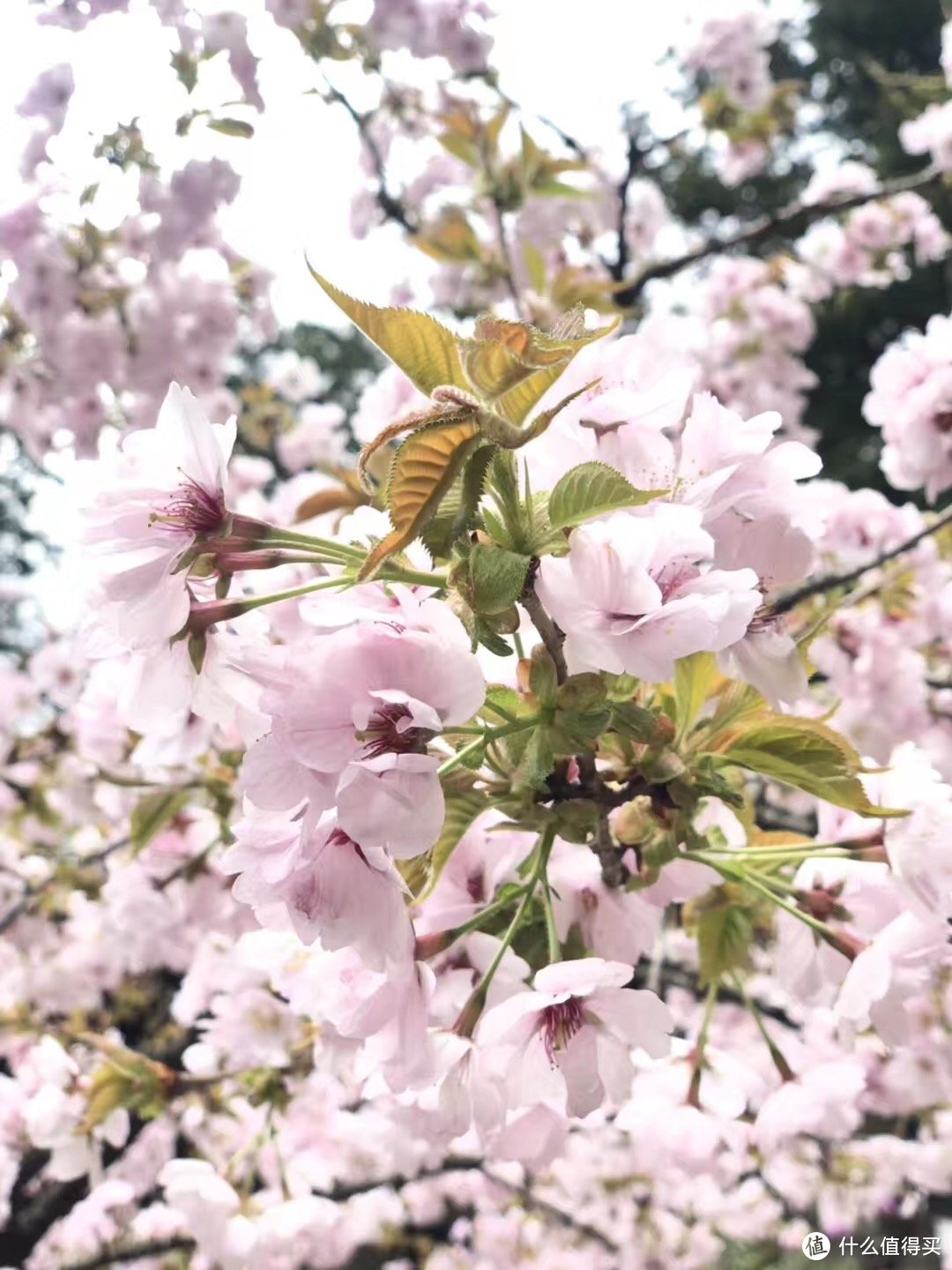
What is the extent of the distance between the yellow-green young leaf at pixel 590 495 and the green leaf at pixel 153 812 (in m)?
1.00

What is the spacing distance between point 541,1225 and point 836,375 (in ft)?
32.6

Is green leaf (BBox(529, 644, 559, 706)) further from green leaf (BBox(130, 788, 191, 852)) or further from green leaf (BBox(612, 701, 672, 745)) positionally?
green leaf (BBox(130, 788, 191, 852))

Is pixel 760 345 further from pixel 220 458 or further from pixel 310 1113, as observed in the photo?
pixel 220 458

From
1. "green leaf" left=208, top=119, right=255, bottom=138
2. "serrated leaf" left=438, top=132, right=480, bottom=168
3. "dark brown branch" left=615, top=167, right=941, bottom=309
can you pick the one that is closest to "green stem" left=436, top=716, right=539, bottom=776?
"dark brown branch" left=615, top=167, right=941, bottom=309

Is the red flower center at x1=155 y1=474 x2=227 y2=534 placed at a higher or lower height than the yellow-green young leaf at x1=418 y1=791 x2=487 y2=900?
higher

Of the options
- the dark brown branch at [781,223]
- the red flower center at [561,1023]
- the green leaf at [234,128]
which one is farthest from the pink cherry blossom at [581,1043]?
the green leaf at [234,128]

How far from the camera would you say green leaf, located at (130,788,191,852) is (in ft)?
4.53

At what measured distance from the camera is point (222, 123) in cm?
213

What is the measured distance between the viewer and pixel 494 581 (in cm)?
55

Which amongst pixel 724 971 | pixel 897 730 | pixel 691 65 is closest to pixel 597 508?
pixel 724 971

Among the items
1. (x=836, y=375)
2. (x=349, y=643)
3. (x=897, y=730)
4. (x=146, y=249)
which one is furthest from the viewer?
(x=836, y=375)

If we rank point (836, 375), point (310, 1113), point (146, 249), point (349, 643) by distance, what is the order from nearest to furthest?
point (349, 643)
point (310, 1113)
point (146, 249)
point (836, 375)

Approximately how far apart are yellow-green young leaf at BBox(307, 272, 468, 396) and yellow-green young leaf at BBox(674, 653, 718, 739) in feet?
1.02

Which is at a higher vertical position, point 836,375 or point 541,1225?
point 836,375
